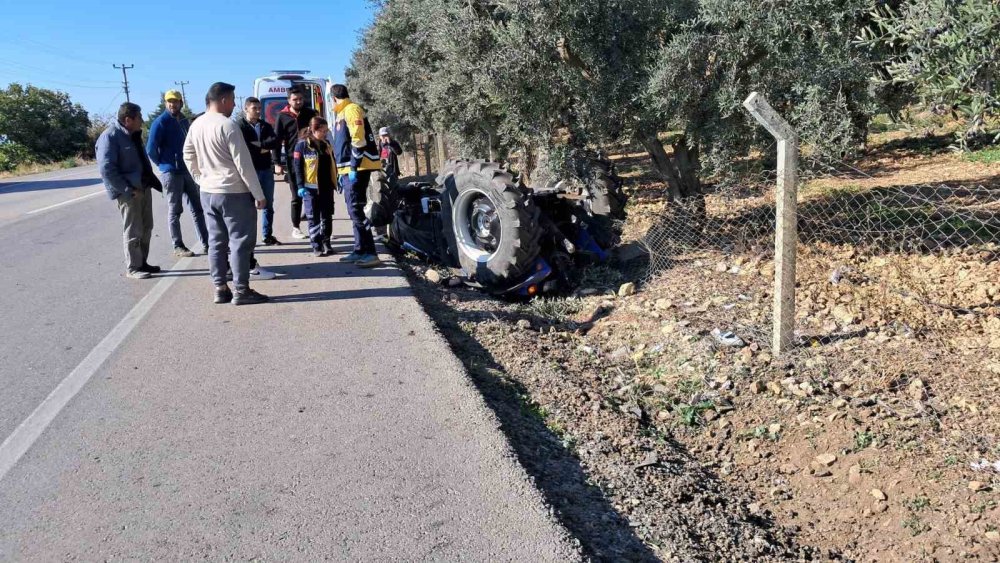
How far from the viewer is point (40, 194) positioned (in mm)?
18766

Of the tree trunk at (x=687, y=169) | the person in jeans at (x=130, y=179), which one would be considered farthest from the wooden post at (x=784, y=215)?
the person in jeans at (x=130, y=179)

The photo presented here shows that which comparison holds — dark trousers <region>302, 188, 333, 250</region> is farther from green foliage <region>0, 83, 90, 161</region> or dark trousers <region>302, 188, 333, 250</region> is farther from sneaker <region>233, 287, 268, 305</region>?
green foliage <region>0, 83, 90, 161</region>

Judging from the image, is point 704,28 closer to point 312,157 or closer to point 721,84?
point 721,84

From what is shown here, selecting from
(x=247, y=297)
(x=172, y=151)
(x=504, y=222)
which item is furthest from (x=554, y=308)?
(x=172, y=151)

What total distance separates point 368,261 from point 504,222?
1.78 m

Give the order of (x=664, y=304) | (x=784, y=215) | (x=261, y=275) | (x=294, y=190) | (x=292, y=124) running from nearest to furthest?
(x=784, y=215)
(x=664, y=304)
(x=261, y=275)
(x=292, y=124)
(x=294, y=190)

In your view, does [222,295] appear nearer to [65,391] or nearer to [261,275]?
[261,275]

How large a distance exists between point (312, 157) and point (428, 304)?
101 inches

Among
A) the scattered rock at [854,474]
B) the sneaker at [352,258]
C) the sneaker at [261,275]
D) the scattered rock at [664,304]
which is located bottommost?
the scattered rock at [854,474]

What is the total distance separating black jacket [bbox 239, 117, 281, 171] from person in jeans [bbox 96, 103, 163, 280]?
114cm

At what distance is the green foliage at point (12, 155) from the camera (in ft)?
126

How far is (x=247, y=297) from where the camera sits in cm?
613

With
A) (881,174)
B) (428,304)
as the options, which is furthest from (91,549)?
(881,174)

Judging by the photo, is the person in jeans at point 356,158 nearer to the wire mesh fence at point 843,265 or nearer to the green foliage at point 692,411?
the wire mesh fence at point 843,265
